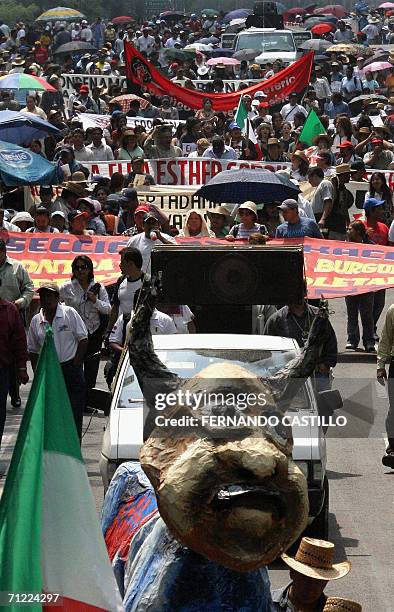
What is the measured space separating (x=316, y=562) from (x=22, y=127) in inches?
764

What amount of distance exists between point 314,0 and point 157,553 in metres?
85.4

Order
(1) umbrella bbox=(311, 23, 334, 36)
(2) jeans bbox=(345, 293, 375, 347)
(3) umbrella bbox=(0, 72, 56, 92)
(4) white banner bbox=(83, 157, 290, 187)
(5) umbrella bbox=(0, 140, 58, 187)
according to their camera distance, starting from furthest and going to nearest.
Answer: (1) umbrella bbox=(311, 23, 334, 36) → (3) umbrella bbox=(0, 72, 56, 92) → (4) white banner bbox=(83, 157, 290, 187) → (5) umbrella bbox=(0, 140, 58, 187) → (2) jeans bbox=(345, 293, 375, 347)

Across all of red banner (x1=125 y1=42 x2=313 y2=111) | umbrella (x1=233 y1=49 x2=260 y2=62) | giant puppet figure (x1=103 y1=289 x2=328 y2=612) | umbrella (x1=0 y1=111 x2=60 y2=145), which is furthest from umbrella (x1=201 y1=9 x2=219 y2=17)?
giant puppet figure (x1=103 y1=289 x2=328 y2=612)

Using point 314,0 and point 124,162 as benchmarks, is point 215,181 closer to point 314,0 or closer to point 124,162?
point 124,162

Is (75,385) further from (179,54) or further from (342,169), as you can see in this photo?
(179,54)

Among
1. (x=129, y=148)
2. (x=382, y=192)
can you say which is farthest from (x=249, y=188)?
(x=129, y=148)

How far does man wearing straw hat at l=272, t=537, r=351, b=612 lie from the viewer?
659 cm

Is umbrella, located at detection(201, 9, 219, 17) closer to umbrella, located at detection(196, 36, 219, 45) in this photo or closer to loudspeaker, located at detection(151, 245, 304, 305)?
umbrella, located at detection(196, 36, 219, 45)

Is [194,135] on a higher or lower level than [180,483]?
lower

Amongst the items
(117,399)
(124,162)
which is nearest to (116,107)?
(124,162)

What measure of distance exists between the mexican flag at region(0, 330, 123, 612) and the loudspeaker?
3794 millimetres

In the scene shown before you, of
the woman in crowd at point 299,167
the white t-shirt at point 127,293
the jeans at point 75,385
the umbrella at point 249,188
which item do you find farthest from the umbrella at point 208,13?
the jeans at point 75,385

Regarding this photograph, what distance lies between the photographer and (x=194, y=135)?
2947 cm

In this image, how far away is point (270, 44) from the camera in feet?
160
